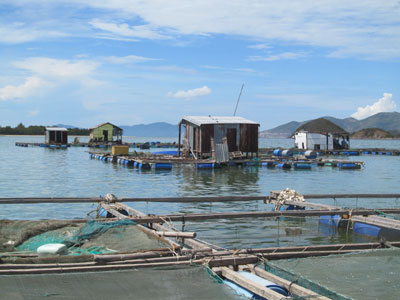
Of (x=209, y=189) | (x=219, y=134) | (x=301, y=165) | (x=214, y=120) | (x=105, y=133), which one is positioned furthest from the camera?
(x=105, y=133)

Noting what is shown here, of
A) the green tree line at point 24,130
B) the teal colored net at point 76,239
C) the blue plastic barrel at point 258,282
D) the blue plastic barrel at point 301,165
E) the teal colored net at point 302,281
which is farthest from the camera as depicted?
the green tree line at point 24,130

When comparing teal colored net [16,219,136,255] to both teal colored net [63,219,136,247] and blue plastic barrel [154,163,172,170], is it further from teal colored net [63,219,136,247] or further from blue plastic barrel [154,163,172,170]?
blue plastic barrel [154,163,172,170]

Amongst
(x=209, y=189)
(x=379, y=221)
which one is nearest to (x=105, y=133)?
(x=209, y=189)

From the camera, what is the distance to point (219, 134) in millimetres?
41750

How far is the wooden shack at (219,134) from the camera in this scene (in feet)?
135

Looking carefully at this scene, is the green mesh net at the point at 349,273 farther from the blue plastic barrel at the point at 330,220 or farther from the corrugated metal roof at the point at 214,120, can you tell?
the corrugated metal roof at the point at 214,120

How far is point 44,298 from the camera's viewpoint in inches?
241

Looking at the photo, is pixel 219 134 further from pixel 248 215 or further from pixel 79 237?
pixel 79 237

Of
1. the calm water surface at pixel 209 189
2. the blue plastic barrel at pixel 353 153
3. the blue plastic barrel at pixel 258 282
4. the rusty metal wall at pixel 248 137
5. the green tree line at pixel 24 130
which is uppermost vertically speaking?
the green tree line at pixel 24 130

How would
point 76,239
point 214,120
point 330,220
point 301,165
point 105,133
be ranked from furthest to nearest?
point 105,133, point 301,165, point 214,120, point 330,220, point 76,239

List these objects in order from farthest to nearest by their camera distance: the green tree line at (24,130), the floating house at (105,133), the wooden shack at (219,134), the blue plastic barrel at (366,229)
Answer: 1. the green tree line at (24,130)
2. the floating house at (105,133)
3. the wooden shack at (219,134)
4. the blue plastic barrel at (366,229)

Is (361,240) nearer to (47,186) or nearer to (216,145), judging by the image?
(47,186)

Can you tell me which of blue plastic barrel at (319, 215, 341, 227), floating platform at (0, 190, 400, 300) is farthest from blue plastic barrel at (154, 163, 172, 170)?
floating platform at (0, 190, 400, 300)

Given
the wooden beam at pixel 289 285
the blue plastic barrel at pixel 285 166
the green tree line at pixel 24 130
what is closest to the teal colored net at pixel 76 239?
the wooden beam at pixel 289 285
